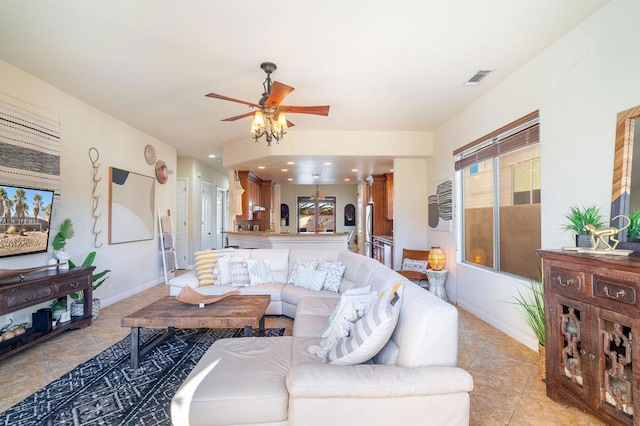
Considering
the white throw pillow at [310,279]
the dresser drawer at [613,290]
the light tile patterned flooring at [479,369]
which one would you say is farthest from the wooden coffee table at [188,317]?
the dresser drawer at [613,290]

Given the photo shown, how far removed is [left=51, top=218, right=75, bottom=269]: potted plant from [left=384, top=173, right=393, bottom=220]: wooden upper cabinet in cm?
594

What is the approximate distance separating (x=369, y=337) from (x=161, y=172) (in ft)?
18.1

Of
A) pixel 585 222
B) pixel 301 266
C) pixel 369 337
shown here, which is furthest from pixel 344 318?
pixel 301 266

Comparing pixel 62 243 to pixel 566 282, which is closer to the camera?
pixel 566 282

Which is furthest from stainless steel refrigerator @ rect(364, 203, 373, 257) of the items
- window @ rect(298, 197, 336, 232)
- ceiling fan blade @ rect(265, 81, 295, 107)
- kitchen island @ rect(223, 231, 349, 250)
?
ceiling fan blade @ rect(265, 81, 295, 107)

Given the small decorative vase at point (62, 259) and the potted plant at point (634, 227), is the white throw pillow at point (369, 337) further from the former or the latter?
the small decorative vase at point (62, 259)

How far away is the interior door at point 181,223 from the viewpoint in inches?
287

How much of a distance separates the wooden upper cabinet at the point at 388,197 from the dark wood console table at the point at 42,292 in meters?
5.81

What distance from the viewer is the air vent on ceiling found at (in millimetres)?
3162

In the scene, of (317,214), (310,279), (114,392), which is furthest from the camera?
(317,214)

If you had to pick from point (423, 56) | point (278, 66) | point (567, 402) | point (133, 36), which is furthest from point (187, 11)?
point (567, 402)

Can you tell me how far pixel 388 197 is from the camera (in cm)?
750

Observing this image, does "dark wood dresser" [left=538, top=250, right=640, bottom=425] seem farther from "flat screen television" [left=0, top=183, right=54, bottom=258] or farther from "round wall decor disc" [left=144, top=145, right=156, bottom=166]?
"round wall decor disc" [left=144, top=145, right=156, bottom=166]

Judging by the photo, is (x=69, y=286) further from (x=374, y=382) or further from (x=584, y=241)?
(x=584, y=241)
